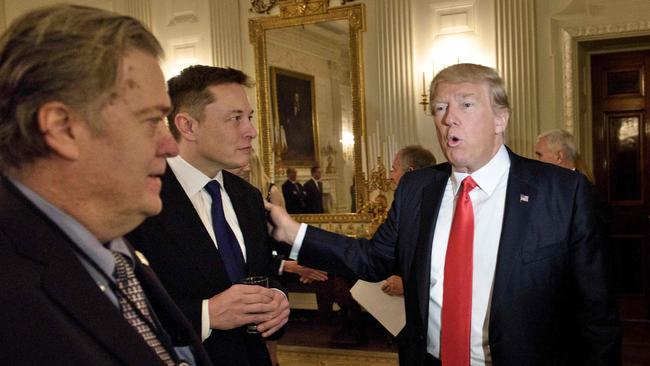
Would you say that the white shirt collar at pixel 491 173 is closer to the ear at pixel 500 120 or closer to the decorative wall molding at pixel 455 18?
the ear at pixel 500 120

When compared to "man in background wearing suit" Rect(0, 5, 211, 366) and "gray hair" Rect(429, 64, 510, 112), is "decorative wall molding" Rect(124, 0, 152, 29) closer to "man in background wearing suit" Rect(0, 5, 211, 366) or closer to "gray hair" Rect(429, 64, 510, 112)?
"gray hair" Rect(429, 64, 510, 112)

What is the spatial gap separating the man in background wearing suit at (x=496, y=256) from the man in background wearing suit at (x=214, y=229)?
1.85 ft

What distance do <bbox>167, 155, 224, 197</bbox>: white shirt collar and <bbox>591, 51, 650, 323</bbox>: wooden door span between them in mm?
5052

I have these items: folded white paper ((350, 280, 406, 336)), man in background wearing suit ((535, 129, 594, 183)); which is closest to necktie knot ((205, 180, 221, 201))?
folded white paper ((350, 280, 406, 336))

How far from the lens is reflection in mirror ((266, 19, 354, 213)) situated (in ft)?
19.1

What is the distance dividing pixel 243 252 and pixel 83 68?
1182 mm

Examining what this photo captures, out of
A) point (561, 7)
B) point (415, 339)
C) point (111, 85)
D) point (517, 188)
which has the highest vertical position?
point (561, 7)

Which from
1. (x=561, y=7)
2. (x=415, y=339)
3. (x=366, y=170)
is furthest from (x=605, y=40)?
(x=415, y=339)

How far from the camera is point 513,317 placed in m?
1.84

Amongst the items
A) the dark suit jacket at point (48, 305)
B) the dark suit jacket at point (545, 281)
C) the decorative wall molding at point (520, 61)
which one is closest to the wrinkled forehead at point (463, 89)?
the dark suit jacket at point (545, 281)

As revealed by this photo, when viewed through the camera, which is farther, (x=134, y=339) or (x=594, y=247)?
(x=594, y=247)

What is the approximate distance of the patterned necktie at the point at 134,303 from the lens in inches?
38.1

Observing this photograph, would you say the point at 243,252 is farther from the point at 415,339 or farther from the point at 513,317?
the point at 513,317

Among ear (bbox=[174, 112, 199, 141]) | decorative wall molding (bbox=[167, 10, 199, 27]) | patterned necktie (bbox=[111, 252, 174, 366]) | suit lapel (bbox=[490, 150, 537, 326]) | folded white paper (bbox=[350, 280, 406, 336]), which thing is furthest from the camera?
decorative wall molding (bbox=[167, 10, 199, 27])
